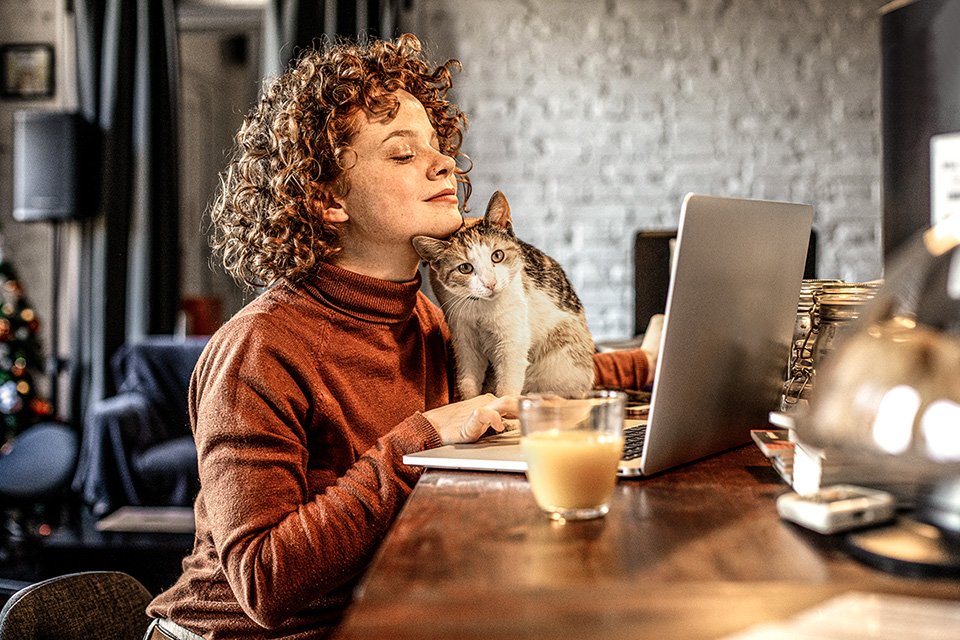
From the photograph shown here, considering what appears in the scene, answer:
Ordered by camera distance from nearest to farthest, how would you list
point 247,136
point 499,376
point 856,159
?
point 499,376 → point 247,136 → point 856,159

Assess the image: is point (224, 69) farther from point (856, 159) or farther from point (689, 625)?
point (689, 625)

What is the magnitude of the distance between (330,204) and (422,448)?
19.1 inches

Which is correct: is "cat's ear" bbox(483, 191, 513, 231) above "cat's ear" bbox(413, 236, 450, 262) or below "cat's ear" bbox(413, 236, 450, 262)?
above

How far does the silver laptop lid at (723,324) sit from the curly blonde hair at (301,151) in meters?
0.63

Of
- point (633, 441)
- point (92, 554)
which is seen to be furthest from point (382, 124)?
Result: point (92, 554)

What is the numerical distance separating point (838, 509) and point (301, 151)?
3.14ft

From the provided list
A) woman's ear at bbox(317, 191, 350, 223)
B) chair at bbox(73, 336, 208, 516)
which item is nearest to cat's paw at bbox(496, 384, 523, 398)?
woman's ear at bbox(317, 191, 350, 223)

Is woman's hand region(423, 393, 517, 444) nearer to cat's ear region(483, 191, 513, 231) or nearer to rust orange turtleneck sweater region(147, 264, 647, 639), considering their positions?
rust orange turtleneck sweater region(147, 264, 647, 639)

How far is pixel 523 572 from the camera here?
669 mm

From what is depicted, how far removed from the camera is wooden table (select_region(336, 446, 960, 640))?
1.94 feet

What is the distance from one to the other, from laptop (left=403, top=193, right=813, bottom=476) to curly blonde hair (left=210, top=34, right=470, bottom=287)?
1.49 feet

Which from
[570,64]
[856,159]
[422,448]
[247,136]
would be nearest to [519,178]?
[570,64]


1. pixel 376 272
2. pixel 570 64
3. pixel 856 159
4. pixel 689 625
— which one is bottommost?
pixel 689 625

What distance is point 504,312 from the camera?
133cm
